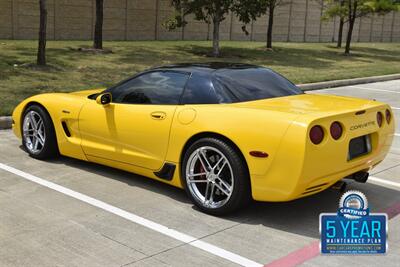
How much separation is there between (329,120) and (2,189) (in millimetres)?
3252

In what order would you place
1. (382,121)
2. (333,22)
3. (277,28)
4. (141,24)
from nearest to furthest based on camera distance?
(382,121) < (141,24) < (277,28) < (333,22)

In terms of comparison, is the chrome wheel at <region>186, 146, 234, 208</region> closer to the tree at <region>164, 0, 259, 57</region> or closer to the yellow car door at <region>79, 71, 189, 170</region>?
the yellow car door at <region>79, 71, 189, 170</region>

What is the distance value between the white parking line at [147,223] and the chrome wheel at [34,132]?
0.54 metres

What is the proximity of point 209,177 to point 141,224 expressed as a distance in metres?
0.74

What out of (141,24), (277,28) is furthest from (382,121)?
(277,28)

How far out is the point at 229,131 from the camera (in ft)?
15.1

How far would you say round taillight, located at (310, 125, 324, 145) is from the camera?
4277 millimetres

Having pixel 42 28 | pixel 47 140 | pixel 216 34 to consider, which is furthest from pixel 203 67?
pixel 216 34

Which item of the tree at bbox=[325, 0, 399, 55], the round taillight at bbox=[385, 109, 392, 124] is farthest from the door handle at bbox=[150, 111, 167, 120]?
the tree at bbox=[325, 0, 399, 55]

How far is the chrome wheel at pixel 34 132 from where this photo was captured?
642cm

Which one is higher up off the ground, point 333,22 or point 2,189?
point 333,22

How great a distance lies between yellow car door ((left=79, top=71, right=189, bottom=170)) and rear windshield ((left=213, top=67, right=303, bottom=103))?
0.41 metres

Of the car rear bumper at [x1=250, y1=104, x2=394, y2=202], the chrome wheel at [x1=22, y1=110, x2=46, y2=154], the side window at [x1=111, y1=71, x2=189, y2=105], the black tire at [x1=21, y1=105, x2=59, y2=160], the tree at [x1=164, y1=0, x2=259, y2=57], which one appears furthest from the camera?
the tree at [x1=164, y1=0, x2=259, y2=57]

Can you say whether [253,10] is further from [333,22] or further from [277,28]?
[333,22]
